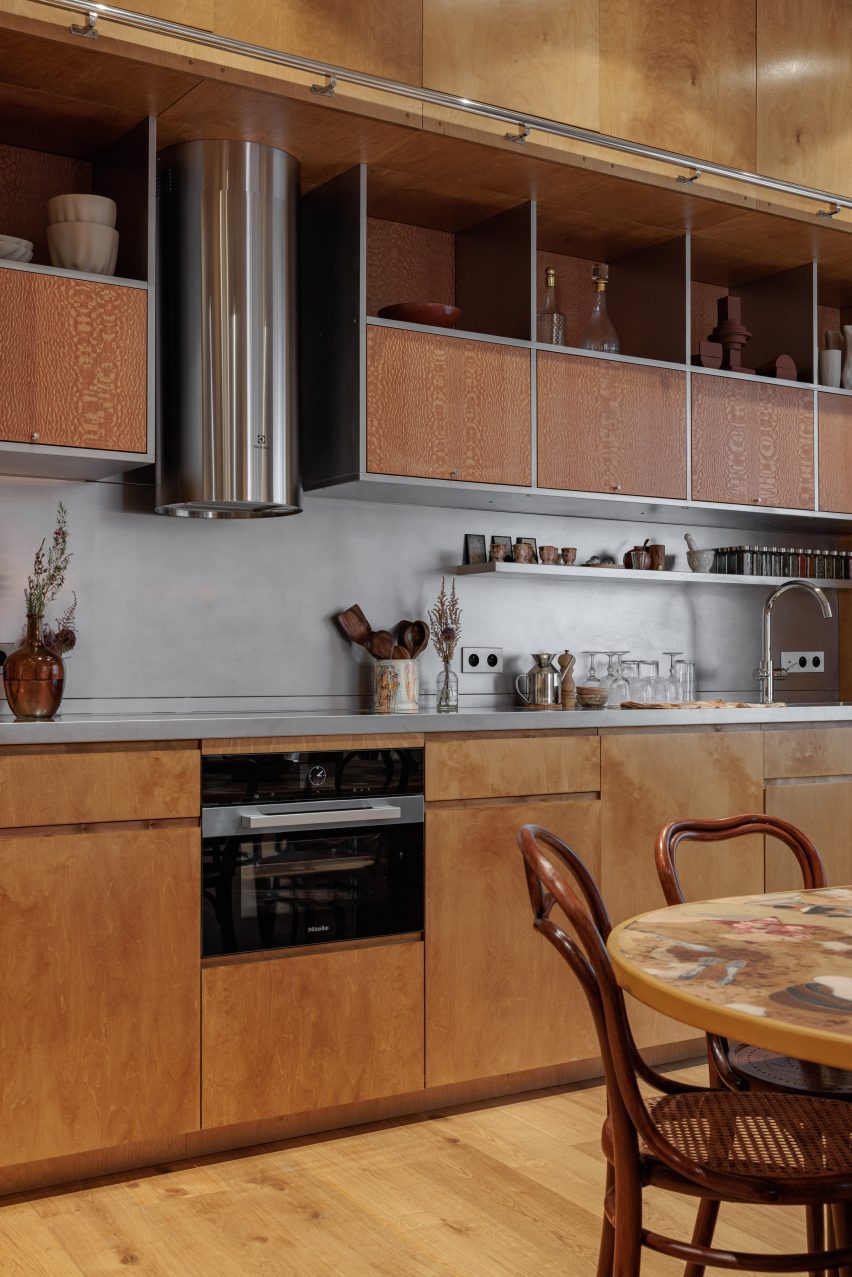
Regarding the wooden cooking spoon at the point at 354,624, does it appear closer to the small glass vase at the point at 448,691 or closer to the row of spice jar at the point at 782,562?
the small glass vase at the point at 448,691

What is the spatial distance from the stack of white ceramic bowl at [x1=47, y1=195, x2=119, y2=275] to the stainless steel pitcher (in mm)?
1639

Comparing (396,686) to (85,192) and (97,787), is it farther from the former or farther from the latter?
(85,192)

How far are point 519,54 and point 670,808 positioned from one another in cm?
216

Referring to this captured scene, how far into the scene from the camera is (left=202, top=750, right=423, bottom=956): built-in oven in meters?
2.76

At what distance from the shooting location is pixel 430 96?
10.3 feet

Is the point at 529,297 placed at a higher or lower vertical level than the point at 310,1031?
higher

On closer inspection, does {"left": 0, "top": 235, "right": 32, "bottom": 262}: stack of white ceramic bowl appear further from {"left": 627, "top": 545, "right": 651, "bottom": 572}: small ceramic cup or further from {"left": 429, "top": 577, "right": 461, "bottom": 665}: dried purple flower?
{"left": 627, "top": 545, "right": 651, "bottom": 572}: small ceramic cup

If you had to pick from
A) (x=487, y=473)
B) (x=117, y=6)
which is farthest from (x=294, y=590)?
(x=117, y=6)

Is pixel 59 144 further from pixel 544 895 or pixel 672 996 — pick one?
pixel 672 996

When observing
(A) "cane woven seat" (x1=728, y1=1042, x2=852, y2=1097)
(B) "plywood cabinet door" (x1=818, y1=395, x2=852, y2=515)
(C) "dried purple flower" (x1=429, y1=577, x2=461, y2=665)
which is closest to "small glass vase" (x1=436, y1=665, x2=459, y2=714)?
(C) "dried purple flower" (x1=429, y1=577, x2=461, y2=665)

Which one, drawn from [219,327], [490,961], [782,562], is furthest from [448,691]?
[782,562]

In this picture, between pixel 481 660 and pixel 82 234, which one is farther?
pixel 481 660

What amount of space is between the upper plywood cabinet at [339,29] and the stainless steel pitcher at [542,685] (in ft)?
5.44

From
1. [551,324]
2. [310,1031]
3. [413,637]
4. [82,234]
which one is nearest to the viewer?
[310,1031]
